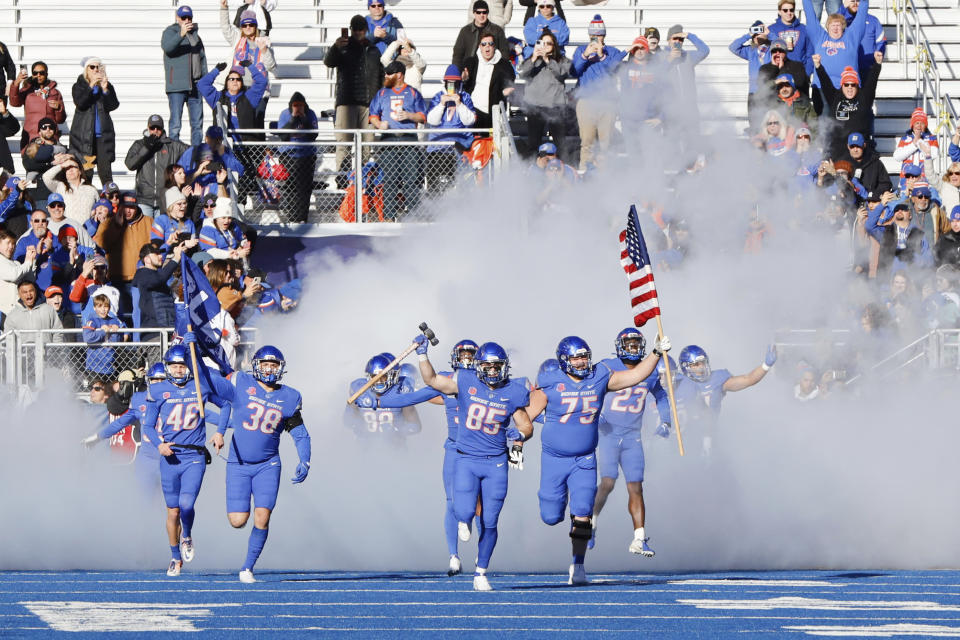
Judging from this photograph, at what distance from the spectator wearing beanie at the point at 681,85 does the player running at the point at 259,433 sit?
6.55 m

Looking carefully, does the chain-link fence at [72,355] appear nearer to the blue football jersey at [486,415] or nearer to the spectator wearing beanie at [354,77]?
→ the spectator wearing beanie at [354,77]

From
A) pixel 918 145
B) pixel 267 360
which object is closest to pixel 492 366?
pixel 267 360

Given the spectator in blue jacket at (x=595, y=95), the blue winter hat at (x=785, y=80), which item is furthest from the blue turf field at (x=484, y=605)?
the blue winter hat at (x=785, y=80)

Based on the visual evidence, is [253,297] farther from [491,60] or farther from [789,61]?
[789,61]

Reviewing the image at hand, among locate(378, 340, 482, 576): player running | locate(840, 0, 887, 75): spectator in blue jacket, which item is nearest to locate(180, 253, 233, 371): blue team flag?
locate(378, 340, 482, 576): player running

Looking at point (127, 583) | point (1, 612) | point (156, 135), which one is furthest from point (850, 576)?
point (156, 135)

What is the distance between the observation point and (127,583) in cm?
1305

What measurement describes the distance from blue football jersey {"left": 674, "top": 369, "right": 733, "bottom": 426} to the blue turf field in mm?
2257

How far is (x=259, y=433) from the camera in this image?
1356cm

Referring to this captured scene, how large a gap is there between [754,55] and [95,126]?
648 centimetres

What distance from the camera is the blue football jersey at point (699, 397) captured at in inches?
632

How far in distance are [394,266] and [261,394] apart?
16.0 feet

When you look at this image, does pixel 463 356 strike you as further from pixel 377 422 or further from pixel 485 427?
pixel 377 422

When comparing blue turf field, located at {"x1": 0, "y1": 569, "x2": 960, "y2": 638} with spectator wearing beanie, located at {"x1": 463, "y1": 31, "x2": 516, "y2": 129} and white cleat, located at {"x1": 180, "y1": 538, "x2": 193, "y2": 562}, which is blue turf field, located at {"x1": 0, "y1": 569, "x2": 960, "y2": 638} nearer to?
white cleat, located at {"x1": 180, "y1": 538, "x2": 193, "y2": 562}
